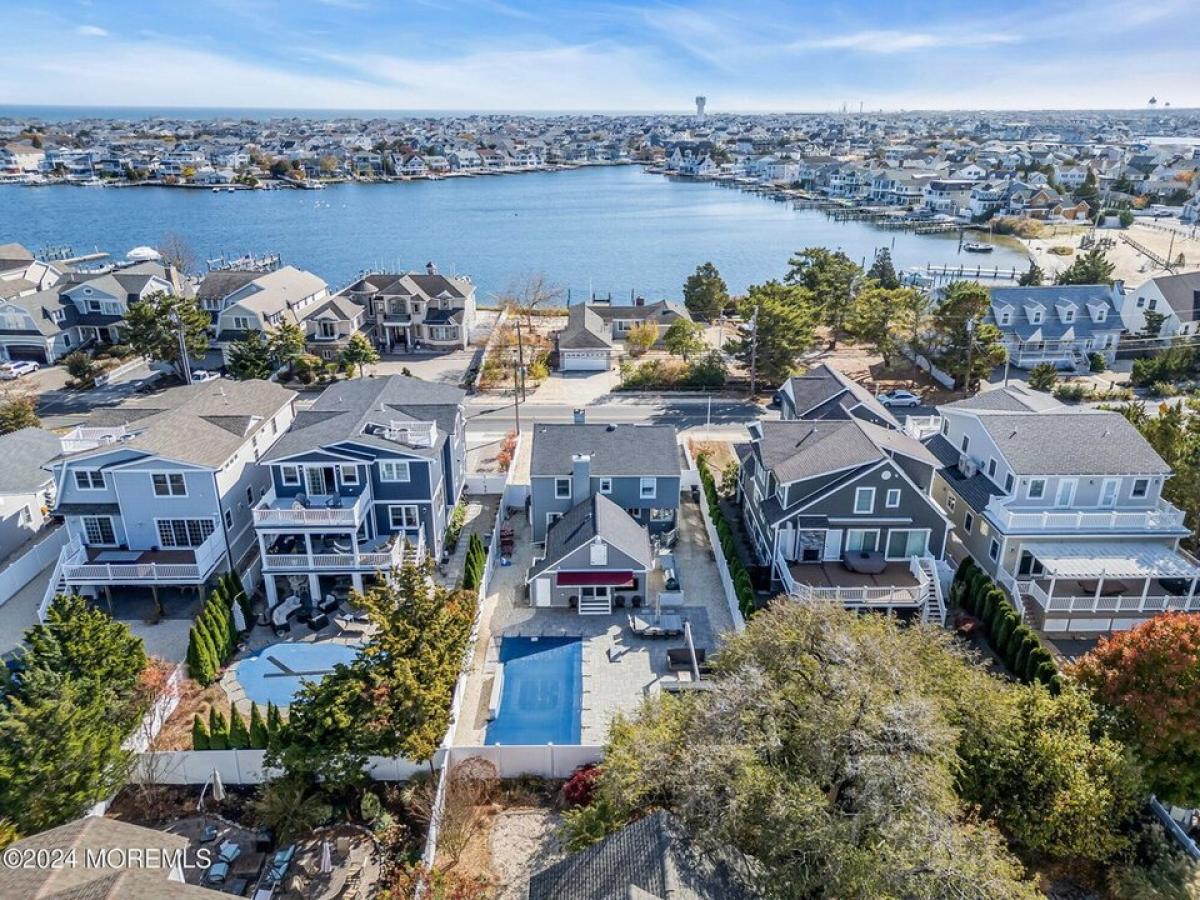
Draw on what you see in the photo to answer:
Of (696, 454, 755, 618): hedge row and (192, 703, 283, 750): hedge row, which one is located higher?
(696, 454, 755, 618): hedge row

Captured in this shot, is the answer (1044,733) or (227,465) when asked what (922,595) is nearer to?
(1044,733)

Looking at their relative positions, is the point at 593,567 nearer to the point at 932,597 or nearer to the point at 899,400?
the point at 932,597

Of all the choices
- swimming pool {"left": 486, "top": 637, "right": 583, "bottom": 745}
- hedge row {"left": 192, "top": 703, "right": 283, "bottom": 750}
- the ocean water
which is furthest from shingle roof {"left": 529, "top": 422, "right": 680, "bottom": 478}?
the ocean water

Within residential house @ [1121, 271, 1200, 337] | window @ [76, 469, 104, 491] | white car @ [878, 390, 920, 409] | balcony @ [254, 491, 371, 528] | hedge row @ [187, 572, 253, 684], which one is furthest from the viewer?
residential house @ [1121, 271, 1200, 337]

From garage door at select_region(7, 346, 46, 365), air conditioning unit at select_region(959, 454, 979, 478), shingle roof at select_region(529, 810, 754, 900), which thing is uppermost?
air conditioning unit at select_region(959, 454, 979, 478)

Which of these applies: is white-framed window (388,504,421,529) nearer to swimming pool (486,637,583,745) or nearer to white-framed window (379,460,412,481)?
white-framed window (379,460,412,481)

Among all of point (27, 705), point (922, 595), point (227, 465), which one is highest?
point (227, 465)

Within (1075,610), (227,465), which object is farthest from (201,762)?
(1075,610)

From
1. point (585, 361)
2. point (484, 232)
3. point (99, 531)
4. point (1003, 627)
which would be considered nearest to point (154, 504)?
point (99, 531)
